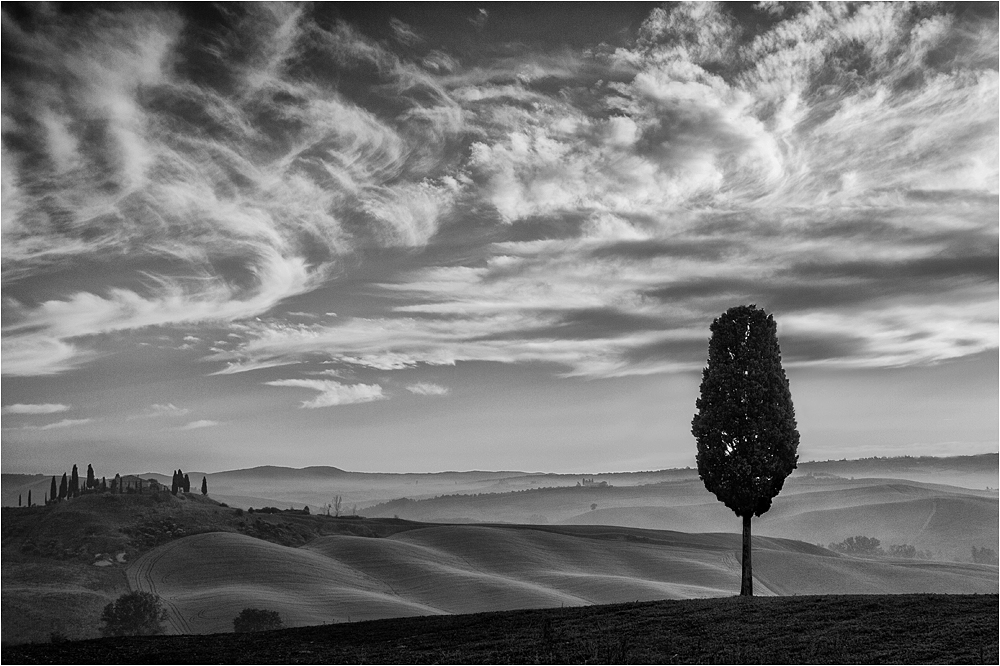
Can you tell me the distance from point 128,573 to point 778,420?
11241 cm

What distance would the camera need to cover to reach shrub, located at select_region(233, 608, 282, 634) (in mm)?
78938

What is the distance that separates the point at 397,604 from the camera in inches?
3509

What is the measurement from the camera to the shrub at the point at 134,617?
8375cm

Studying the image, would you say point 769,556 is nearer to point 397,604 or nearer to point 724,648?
point 397,604

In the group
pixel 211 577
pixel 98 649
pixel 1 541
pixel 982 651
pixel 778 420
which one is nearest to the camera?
pixel 982 651

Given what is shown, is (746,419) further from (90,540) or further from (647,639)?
(90,540)

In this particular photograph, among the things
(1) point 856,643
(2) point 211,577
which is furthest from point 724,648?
(2) point 211,577

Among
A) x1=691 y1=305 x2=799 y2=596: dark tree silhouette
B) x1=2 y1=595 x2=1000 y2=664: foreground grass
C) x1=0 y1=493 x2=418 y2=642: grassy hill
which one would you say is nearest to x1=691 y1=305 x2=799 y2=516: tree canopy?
x1=691 y1=305 x2=799 y2=596: dark tree silhouette

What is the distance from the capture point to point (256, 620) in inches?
3135

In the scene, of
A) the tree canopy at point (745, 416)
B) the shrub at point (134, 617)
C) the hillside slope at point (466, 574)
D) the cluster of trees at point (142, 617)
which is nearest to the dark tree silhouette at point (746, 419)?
the tree canopy at point (745, 416)

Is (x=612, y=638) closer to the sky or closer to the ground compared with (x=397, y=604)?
closer to the sky

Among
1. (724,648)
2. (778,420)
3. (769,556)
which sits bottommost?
(769,556)

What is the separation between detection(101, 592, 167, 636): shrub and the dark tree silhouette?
70.6m

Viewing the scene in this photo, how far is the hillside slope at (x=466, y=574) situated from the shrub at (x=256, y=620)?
1.63 meters
